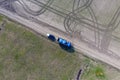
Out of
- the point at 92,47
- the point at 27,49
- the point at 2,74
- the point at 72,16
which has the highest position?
the point at 72,16

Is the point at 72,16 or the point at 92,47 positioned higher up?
the point at 72,16

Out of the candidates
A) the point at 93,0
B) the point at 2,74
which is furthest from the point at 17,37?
the point at 93,0

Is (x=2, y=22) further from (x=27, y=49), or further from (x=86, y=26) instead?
(x=86, y=26)

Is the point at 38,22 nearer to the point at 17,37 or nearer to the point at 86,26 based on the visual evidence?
the point at 17,37

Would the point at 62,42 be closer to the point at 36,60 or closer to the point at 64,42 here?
the point at 64,42

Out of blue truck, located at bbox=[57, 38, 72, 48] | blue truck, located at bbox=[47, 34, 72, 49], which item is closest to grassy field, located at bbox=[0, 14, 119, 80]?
blue truck, located at bbox=[47, 34, 72, 49]

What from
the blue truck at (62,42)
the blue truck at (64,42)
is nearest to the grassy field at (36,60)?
the blue truck at (62,42)

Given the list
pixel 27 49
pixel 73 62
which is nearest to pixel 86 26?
pixel 73 62

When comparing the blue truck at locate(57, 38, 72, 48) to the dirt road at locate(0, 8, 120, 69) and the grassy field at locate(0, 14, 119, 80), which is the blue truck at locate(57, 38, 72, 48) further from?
the grassy field at locate(0, 14, 119, 80)
